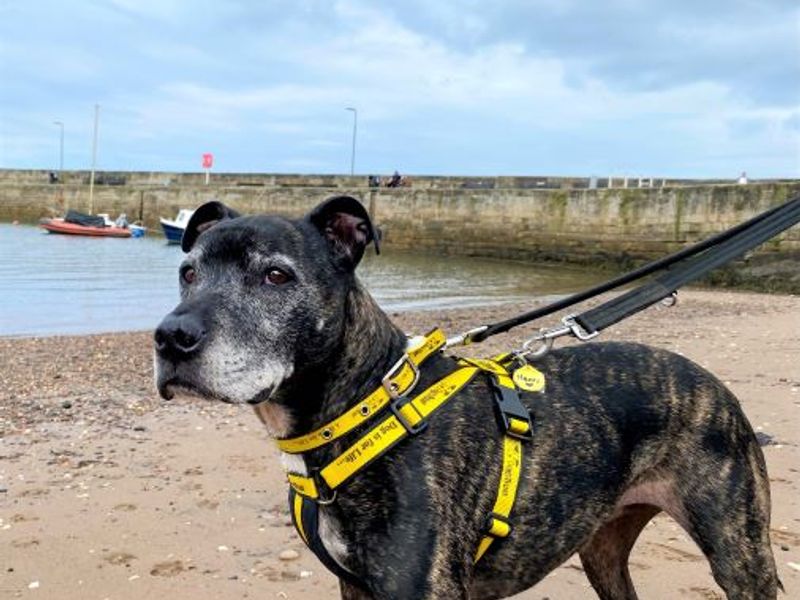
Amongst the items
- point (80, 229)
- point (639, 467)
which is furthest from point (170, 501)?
point (80, 229)

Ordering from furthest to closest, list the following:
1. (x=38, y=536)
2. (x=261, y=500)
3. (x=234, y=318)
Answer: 1. (x=261, y=500)
2. (x=38, y=536)
3. (x=234, y=318)

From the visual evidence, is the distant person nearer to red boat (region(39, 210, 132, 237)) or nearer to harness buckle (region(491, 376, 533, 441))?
red boat (region(39, 210, 132, 237))

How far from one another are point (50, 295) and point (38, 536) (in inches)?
737

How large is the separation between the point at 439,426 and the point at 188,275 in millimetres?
1201

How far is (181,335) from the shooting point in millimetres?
2973

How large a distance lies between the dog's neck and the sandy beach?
5.66ft

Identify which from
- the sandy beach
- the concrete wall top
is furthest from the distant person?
the sandy beach

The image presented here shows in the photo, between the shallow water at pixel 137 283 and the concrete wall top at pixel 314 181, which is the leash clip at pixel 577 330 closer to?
the shallow water at pixel 137 283

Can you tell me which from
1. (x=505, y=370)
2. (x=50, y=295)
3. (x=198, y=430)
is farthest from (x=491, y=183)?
(x=505, y=370)

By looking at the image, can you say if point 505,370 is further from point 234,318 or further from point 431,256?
point 431,256

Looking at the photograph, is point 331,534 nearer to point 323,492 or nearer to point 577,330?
point 323,492

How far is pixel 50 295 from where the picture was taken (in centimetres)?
2253

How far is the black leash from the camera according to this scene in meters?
3.85

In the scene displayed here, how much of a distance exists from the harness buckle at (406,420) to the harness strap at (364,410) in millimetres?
28
